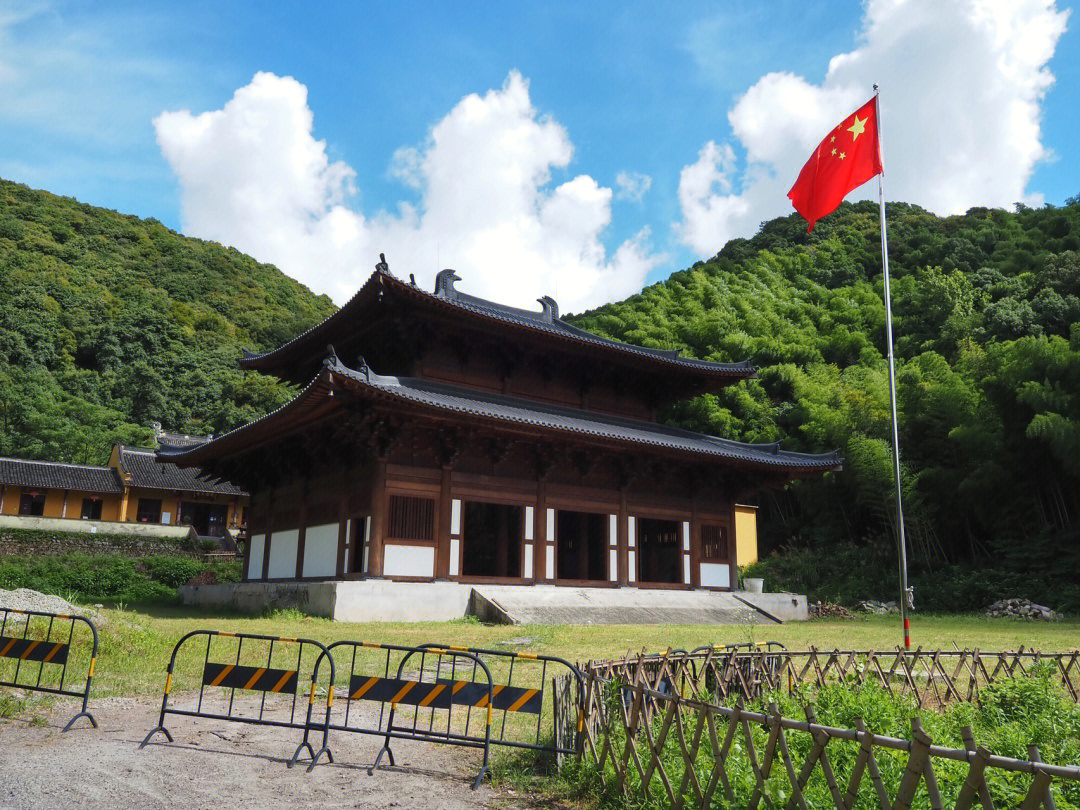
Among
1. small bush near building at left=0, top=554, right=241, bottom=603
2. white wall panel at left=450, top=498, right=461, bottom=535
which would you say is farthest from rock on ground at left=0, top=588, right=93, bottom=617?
small bush near building at left=0, top=554, right=241, bottom=603

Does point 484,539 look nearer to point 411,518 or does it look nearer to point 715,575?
point 715,575

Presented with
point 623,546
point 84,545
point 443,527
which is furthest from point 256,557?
point 84,545

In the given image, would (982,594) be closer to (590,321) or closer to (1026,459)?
(1026,459)

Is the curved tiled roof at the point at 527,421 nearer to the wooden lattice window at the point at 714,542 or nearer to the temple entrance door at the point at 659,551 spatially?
the wooden lattice window at the point at 714,542

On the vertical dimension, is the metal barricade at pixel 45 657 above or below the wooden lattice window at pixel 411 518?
below

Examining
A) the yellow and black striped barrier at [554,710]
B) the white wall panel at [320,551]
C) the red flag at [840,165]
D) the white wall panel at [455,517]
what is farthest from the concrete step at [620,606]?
the yellow and black striped barrier at [554,710]

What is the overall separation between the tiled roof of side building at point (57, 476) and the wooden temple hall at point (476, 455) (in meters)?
19.9

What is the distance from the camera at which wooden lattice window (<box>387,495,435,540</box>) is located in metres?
16.6

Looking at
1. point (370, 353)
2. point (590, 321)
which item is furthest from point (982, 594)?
point (590, 321)

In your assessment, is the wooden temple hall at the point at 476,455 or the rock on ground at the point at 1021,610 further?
the rock on ground at the point at 1021,610

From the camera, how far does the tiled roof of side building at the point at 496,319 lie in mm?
17078

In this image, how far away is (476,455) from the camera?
17.9 meters

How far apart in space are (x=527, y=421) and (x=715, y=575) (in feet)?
26.2

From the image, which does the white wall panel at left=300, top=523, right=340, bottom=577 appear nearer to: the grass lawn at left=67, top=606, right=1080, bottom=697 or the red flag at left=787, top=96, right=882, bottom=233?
the grass lawn at left=67, top=606, right=1080, bottom=697
